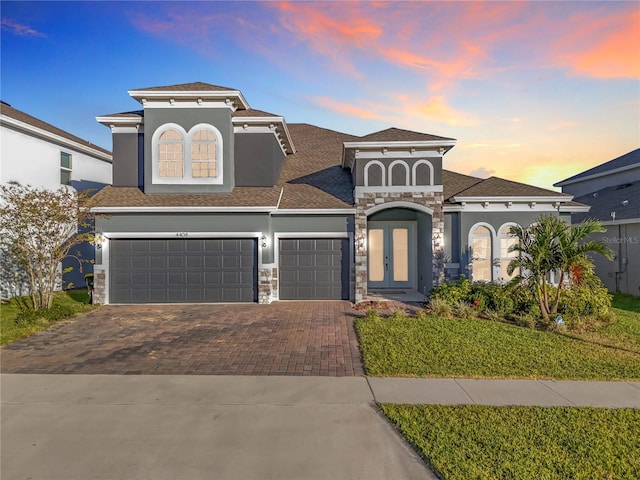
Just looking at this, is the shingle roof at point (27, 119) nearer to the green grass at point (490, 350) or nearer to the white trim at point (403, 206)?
the white trim at point (403, 206)

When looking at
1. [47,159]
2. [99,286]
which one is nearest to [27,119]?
[47,159]

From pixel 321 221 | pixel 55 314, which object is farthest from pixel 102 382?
pixel 321 221

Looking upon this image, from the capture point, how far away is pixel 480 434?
4.45 m

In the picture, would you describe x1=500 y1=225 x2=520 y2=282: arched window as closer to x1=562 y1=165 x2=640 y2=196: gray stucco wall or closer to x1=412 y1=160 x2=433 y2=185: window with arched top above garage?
x1=412 y1=160 x2=433 y2=185: window with arched top above garage

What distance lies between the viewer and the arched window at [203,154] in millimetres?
14109

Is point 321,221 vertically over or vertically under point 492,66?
under

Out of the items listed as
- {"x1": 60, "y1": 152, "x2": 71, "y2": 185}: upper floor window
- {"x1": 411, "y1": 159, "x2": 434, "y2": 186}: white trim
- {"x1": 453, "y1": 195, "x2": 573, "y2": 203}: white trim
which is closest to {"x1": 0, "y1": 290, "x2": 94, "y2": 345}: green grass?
{"x1": 60, "y1": 152, "x2": 71, "y2": 185}: upper floor window

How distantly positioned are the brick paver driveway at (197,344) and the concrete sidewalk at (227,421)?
1.71 feet

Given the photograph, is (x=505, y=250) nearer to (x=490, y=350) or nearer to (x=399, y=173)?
(x=399, y=173)

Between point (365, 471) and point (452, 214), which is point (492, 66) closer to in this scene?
point (452, 214)

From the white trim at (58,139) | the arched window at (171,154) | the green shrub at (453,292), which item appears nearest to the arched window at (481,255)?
the green shrub at (453,292)

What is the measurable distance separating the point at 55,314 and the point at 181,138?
760 centimetres

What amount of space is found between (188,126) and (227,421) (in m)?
12.3

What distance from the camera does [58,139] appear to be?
15.9 metres
